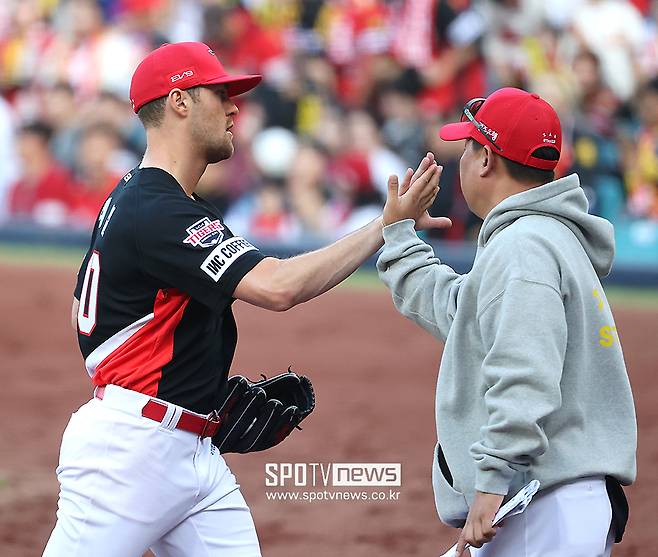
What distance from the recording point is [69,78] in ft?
42.3

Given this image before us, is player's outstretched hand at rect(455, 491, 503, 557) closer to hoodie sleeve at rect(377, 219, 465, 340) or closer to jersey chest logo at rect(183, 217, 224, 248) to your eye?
hoodie sleeve at rect(377, 219, 465, 340)

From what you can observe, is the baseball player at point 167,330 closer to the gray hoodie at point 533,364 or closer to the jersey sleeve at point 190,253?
the jersey sleeve at point 190,253

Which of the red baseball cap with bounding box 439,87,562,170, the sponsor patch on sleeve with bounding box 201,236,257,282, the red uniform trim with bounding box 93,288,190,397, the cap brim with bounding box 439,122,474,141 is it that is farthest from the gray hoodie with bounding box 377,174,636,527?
the red uniform trim with bounding box 93,288,190,397


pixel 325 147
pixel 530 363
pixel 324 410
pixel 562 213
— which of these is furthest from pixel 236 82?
pixel 325 147

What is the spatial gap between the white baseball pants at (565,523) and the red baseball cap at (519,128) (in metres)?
0.76

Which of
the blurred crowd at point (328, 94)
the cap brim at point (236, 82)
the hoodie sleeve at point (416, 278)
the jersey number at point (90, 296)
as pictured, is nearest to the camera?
the hoodie sleeve at point (416, 278)

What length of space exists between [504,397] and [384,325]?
6.87 m

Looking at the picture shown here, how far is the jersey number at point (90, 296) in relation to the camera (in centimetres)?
296

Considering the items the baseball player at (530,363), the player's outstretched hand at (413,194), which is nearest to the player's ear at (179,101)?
the player's outstretched hand at (413,194)

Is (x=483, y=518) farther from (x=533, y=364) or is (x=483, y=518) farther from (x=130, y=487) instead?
(x=130, y=487)

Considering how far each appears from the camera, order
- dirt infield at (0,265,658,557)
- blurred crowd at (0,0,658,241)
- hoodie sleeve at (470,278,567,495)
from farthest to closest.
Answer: blurred crowd at (0,0,658,241)
dirt infield at (0,265,658,557)
hoodie sleeve at (470,278,567,495)

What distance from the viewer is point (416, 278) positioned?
2857 millimetres

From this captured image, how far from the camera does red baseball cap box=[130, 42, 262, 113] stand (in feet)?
9.91

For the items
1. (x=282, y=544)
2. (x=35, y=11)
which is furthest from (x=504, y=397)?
(x=35, y=11)
